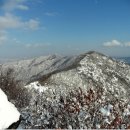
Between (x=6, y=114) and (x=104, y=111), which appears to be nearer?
(x=6, y=114)

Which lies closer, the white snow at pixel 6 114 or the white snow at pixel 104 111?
the white snow at pixel 6 114

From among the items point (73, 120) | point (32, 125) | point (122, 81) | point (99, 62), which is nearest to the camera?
point (73, 120)

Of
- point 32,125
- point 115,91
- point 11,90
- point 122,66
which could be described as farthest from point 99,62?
point 32,125

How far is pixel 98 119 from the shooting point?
11.2 m

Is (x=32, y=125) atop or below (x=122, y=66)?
atop

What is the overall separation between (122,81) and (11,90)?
104674 millimetres

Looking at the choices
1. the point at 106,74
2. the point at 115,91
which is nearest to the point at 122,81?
the point at 106,74

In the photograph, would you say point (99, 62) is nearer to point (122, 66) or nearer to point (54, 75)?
point (122, 66)

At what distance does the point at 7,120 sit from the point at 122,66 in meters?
165

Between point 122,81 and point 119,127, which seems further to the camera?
point 122,81

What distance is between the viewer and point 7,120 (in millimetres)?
10898

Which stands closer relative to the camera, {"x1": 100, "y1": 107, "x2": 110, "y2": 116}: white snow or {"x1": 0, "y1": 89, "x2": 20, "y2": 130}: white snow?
{"x1": 0, "y1": 89, "x2": 20, "y2": 130}: white snow

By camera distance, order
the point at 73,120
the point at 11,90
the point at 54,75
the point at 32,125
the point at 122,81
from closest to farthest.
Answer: the point at 73,120 → the point at 32,125 → the point at 11,90 → the point at 54,75 → the point at 122,81

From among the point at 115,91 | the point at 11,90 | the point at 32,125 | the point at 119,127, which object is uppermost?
the point at 119,127
